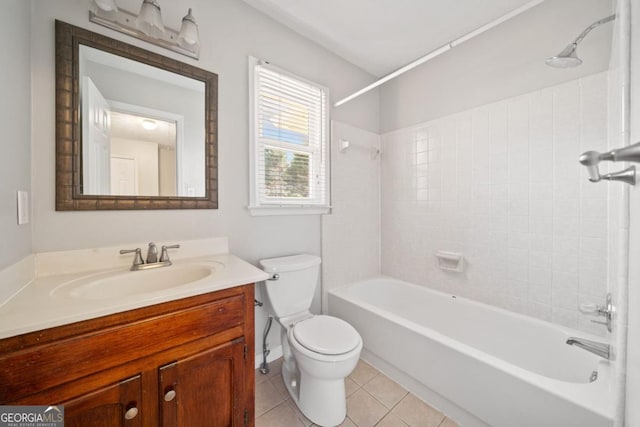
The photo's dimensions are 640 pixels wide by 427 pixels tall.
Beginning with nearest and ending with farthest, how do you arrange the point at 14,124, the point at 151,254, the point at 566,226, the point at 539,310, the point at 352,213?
the point at 14,124 < the point at 151,254 < the point at 566,226 < the point at 539,310 < the point at 352,213

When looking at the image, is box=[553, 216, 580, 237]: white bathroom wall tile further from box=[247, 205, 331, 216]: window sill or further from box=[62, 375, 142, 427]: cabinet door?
box=[62, 375, 142, 427]: cabinet door

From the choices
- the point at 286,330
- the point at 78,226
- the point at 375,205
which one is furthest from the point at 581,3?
the point at 78,226

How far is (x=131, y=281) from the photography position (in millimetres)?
1101

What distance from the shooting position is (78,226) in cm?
113

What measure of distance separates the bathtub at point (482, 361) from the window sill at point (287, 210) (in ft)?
2.34

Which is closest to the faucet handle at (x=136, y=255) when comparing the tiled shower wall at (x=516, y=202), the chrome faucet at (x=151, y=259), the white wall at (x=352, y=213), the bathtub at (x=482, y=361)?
the chrome faucet at (x=151, y=259)

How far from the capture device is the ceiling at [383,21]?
1.60 m

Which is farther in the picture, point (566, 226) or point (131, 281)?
point (566, 226)

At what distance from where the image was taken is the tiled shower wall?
1.42m

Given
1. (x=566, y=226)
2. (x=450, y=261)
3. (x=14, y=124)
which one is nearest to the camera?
(x=14, y=124)

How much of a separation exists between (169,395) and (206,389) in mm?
136

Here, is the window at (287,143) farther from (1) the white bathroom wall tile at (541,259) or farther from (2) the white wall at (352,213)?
(1) the white bathroom wall tile at (541,259)

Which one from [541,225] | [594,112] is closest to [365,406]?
[541,225]

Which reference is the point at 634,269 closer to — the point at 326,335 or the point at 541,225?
the point at 541,225
